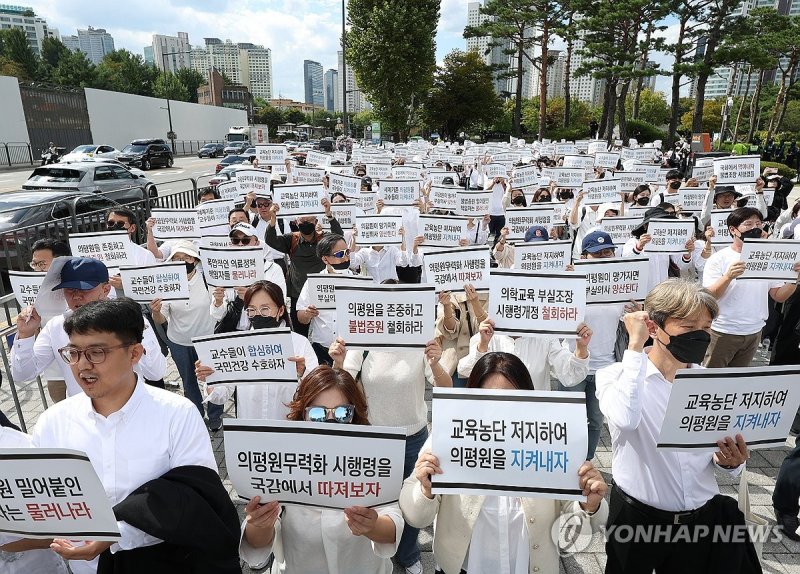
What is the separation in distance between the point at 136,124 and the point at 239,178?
147ft

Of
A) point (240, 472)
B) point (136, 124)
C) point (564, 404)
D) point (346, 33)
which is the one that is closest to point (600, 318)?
point (564, 404)

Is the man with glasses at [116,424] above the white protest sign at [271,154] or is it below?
below

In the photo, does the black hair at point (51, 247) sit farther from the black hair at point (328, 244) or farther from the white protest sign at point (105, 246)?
the black hair at point (328, 244)

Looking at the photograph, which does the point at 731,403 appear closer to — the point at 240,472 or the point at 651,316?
the point at 651,316

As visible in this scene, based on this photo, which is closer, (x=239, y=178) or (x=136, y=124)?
(x=239, y=178)

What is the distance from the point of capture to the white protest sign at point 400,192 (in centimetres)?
945

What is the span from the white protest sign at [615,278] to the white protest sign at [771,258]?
3.29 ft

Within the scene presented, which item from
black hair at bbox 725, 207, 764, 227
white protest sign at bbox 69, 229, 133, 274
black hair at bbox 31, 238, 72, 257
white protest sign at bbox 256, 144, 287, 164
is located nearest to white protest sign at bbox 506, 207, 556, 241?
black hair at bbox 725, 207, 764, 227

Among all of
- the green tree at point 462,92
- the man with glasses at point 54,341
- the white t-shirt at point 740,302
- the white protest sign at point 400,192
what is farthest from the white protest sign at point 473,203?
the green tree at point 462,92

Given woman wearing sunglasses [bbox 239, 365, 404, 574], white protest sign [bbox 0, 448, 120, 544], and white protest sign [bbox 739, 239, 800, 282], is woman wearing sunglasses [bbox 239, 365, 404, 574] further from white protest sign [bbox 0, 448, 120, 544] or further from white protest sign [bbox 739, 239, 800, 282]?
white protest sign [bbox 739, 239, 800, 282]

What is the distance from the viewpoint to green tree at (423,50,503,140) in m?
53.0

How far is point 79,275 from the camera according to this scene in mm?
3328

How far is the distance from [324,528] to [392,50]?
1349 inches

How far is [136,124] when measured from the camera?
4756cm
